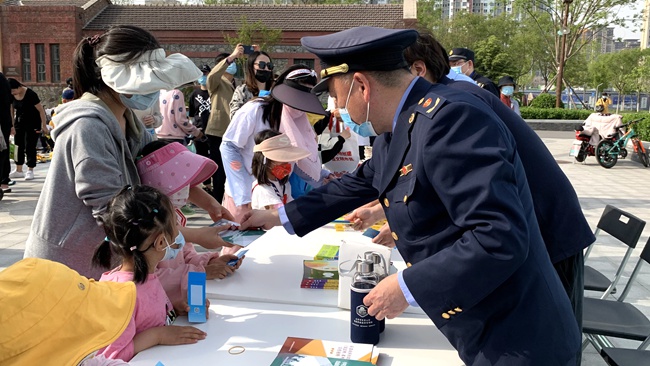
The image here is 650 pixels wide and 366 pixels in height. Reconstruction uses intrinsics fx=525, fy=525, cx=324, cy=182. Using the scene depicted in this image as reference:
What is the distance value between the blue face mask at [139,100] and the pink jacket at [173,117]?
4.18 metres

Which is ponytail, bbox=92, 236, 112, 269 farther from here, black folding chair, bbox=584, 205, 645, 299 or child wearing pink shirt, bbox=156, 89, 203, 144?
child wearing pink shirt, bbox=156, 89, 203, 144

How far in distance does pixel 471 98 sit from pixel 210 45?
84.2 feet

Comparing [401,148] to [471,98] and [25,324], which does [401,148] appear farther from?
[25,324]

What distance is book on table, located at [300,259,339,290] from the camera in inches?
80.6

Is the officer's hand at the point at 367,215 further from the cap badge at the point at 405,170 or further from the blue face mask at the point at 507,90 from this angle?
the blue face mask at the point at 507,90

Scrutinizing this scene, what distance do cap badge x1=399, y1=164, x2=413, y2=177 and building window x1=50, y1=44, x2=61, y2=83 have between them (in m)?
28.1

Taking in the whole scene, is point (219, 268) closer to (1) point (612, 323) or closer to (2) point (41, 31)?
(1) point (612, 323)

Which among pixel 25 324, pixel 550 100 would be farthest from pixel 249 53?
pixel 550 100

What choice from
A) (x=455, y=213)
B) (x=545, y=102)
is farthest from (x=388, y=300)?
(x=545, y=102)

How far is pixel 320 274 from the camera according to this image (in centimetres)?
214

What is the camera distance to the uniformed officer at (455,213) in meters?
1.14

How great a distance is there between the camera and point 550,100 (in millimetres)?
20734

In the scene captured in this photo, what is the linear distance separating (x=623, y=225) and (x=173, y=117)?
4.71 m

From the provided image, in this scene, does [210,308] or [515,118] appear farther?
[210,308]
